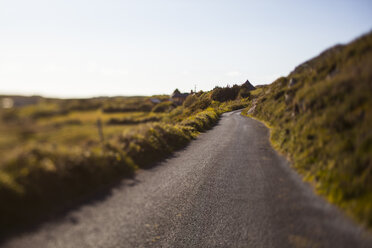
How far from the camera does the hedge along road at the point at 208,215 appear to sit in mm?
5070

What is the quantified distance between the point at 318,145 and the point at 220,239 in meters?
4.87

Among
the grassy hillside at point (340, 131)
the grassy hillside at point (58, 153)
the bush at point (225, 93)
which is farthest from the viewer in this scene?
the bush at point (225, 93)

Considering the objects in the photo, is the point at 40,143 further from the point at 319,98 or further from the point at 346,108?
the point at 319,98

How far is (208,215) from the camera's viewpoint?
747 centimetres

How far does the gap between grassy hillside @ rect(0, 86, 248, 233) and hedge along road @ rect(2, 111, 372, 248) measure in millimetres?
668

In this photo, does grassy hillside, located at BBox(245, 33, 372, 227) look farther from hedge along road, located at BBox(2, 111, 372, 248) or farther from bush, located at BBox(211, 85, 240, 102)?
bush, located at BBox(211, 85, 240, 102)

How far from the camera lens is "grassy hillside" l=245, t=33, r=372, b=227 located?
5.02m

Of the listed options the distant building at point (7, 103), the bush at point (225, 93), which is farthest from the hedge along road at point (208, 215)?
the bush at point (225, 93)

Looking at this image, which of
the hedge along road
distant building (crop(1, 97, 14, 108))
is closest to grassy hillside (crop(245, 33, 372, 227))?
the hedge along road

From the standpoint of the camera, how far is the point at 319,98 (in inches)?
327

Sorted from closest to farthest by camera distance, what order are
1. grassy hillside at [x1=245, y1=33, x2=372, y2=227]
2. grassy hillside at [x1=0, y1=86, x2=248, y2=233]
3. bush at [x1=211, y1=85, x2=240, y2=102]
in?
grassy hillside at [x1=0, y1=86, x2=248, y2=233], grassy hillside at [x1=245, y1=33, x2=372, y2=227], bush at [x1=211, y1=85, x2=240, y2=102]

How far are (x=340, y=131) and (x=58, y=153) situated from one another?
9032 mm

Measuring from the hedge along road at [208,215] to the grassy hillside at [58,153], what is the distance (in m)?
0.67

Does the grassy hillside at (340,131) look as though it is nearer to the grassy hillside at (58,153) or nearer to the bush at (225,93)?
the grassy hillside at (58,153)
